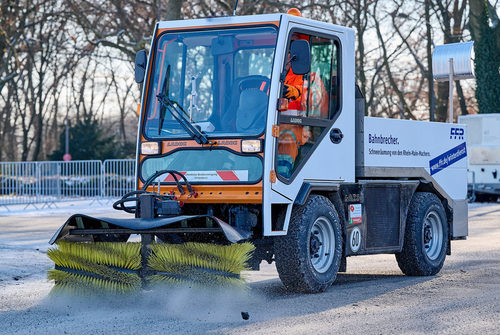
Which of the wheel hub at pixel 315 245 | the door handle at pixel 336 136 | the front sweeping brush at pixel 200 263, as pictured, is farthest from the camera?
the door handle at pixel 336 136

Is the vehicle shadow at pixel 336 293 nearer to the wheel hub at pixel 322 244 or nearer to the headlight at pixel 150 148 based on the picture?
the wheel hub at pixel 322 244

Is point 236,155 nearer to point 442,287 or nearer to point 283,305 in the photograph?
point 283,305

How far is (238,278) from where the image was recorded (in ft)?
26.1

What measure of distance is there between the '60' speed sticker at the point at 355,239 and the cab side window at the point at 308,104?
1.22 m

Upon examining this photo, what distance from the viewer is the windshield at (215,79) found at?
9.06 meters

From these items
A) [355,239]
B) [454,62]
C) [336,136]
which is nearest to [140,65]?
[336,136]

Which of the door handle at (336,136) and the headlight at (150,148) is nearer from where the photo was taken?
the headlight at (150,148)

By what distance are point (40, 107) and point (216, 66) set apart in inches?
1730

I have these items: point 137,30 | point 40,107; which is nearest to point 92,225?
point 137,30

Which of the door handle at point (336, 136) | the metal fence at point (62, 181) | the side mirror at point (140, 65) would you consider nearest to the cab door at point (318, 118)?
the door handle at point (336, 136)

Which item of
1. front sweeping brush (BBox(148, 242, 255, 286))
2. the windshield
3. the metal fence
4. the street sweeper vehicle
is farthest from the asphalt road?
the metal fence

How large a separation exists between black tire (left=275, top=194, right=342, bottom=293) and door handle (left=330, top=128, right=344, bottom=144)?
0.66 m

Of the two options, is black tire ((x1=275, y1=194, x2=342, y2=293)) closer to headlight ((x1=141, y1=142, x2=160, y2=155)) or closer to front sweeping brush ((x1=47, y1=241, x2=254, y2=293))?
front sweeping brush ((x1=47, y1=241, x2=254, y2=293))

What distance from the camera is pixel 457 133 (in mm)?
12359
